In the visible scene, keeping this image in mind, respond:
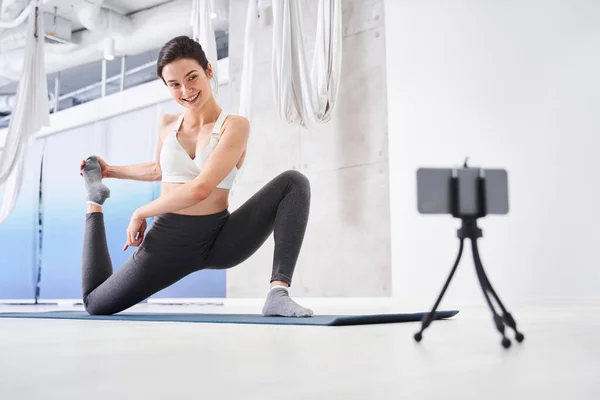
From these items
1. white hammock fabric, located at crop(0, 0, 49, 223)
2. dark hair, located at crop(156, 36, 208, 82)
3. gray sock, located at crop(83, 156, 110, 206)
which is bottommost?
gray sock, located at crop(83, 156, 110, 206)

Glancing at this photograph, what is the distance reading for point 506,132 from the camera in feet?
10.8

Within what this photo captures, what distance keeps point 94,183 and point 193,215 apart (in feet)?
1.20

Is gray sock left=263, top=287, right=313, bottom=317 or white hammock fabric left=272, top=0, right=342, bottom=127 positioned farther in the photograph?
white hammock fabric left=272, top=0, right=342, bottom=127

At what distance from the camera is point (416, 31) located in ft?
12.3

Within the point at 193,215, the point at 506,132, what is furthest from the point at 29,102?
the point at 506,132

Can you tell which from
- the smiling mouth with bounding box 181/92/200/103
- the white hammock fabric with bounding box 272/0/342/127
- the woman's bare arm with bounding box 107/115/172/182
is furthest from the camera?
the white hammock fabric with bounding box 272/0/342/127

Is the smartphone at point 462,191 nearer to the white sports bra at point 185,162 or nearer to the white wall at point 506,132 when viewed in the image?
the white sports bra at point 185,162

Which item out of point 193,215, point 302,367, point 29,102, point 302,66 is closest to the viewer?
point 302,367

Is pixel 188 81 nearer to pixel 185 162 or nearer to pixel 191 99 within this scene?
pixel 191 99

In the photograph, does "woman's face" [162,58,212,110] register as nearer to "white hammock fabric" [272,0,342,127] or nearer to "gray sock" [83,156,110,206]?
"gray sock" [83,156,110,206]

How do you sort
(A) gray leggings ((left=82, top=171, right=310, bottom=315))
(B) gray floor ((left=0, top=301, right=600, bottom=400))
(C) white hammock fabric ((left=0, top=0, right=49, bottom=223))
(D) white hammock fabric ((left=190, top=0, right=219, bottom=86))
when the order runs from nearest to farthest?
1. (B) gray floor ((left=0, top=301, right=600, bottom=400))
2. (A) gray leggings ((left=82, top=171, right=310, bottom=315))
3. (D) white hammock fabric ((left=190, top=0, right=219, bottom=86))
4. (C) white hammock fabric ((left=0, top=0, right=49, bottom=223))

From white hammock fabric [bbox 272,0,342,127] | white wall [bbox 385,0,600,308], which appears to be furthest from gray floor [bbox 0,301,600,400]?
white hammock fabric [bbox 272,0,342,127]

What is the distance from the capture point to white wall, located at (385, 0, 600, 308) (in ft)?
10.1

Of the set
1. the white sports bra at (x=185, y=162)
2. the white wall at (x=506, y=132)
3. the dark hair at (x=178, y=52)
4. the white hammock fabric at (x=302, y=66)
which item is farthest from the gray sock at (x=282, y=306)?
the white hammock fabric at (x=302, y=66)
